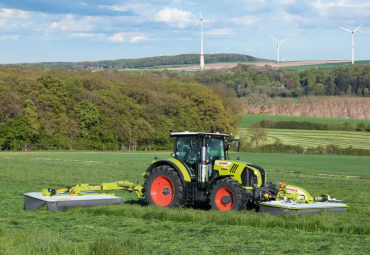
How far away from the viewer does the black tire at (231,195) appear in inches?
503

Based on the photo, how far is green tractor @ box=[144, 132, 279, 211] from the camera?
1311cm

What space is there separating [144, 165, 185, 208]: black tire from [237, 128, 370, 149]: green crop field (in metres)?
68.7

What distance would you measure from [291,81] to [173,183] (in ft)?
458

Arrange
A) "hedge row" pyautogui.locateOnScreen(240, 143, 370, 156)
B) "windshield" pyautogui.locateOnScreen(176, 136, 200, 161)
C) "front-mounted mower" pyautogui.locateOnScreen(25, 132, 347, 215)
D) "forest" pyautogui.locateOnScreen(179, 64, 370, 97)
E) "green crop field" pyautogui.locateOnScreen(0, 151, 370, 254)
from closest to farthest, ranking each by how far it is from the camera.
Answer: "green crop field" pyautogui.locateOnScreen(0, 151, 370, 254), "front-mounted mower" pyautogui.locateOnScreen(25, 132, 347, 215), "windshield" pyautogui.locateOnScreen(176, 136, 200, 161), "hedge row" pyautogui.locateOnScreen(240, 143, 370, 156), "forest" pyautogui.locateOnScreen(179, 64, 370, 97)

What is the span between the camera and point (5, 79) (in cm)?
7431

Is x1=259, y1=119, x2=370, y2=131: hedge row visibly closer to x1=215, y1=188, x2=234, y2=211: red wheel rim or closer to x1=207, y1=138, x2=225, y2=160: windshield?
x1=207, y1=138, x2=225, y2=160: windshield

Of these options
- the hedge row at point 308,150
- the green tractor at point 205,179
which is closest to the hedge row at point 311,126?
the hedge row at point 308,150

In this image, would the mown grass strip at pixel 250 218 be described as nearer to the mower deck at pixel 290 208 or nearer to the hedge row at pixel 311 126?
the mower deck at pixel 290 208

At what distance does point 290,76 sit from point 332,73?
13257 mm

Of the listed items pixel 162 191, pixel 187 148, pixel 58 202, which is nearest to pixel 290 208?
pixel 187 148

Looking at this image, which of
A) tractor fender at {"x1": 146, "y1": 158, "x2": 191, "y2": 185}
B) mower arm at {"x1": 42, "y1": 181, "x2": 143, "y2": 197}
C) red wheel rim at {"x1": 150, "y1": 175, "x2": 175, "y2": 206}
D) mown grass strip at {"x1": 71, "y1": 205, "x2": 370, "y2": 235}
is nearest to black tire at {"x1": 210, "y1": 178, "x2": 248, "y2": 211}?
mown grass strip at {"x1": 71, "y1": 205, "x2": 370, "y2": 235}

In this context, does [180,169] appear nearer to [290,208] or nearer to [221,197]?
[221,197]

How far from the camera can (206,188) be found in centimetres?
1355

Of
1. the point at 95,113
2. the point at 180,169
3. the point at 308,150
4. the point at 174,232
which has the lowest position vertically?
the point at 308,150
